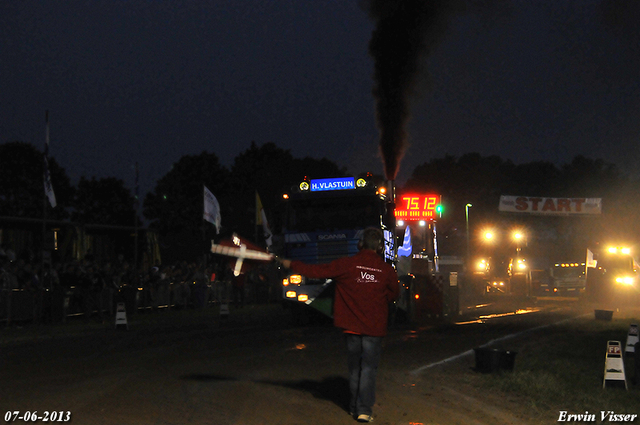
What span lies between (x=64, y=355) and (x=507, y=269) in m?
33.8

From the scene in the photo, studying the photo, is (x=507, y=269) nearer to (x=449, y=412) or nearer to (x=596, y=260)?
(x=596, y=260)

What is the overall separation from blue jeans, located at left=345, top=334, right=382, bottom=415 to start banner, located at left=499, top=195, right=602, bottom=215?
47.7m

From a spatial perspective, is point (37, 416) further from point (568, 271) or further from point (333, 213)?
point (568, 271)

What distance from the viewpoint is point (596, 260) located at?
38.1m

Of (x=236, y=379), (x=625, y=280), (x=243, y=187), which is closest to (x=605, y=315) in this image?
(x=625, y=280)

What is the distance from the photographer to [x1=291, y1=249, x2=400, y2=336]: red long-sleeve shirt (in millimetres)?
7445

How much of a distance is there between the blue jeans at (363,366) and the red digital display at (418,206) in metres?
16.1

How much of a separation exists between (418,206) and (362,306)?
19.1 meters

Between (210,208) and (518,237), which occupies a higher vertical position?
(210,208)

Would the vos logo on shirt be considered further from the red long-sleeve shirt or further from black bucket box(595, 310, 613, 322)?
black bucket box(595, 310, 613, 322)

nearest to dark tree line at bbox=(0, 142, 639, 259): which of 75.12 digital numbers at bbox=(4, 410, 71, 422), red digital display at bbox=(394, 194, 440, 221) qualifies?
red digital display at bbox=(394, 194, 440, 221)

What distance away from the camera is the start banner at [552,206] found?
53.4 meters

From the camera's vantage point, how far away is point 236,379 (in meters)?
9.87

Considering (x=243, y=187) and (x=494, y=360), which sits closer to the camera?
(x=494, y=360)
